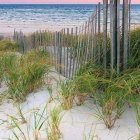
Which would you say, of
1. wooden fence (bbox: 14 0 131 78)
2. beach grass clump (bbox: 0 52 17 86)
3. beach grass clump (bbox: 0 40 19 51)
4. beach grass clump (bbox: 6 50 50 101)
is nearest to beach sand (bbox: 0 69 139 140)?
A: beach grass clump (bbox: 6 50 50 101)

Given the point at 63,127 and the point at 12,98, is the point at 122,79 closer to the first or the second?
the point at 63,127

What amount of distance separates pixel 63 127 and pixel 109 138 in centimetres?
47

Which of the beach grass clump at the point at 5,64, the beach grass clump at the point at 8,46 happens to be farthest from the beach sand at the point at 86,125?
the beach grass clump at the point at 8,46

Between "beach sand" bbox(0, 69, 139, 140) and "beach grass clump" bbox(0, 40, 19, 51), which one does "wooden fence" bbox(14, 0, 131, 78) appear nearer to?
"beach sand" bbox(0, 69, 139, 140)

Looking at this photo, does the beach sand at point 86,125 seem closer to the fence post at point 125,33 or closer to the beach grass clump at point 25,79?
the beach grass clump at point 25,79

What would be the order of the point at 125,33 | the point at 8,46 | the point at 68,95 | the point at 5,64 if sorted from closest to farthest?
1. the point at 68,95
2. the point at 125,33
3. the point at 5,64
4. the point at 8,46

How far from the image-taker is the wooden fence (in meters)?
4.66

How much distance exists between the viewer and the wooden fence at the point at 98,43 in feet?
15.3

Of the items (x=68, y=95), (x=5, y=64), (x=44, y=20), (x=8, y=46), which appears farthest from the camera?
(x=44, y=20)

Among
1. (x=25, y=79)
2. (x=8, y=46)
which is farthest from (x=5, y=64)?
(x=8, y=46)

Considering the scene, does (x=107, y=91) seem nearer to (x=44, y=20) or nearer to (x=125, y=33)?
(x=125, y=33)

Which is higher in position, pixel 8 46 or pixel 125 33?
pixel 125 33

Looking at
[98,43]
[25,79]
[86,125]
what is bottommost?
[86,125]

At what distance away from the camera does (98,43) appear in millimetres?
5023
